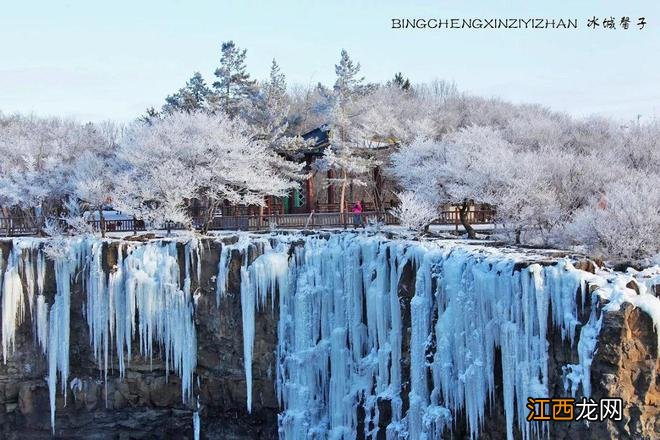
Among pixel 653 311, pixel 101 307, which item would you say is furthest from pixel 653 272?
pixel 101 307

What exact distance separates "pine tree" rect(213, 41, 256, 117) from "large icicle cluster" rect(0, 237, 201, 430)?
16257mm

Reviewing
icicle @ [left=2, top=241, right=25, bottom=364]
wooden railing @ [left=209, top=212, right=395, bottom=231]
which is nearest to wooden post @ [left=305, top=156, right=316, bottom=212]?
wooden railing @ [left=209, top=212, right=395, bottom=231]

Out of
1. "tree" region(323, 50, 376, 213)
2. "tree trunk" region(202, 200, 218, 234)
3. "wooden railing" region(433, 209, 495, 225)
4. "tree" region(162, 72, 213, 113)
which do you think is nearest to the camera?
"tree trunk" region(202, 200, 218, 234)

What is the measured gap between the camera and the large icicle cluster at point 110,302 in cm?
2497

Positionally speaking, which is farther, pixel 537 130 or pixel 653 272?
pixel 537 130

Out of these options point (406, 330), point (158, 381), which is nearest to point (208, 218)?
point (158, 381)

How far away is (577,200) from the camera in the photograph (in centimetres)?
2608

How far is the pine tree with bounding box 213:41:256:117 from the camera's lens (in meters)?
40.0

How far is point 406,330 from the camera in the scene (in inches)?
798

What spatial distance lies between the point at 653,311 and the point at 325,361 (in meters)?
12.1

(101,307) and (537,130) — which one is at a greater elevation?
(537,130)

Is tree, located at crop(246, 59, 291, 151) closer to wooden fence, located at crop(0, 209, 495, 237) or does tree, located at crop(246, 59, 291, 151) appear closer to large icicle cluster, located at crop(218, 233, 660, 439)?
wooden fence, located at crop(0, 209, 495, 237)

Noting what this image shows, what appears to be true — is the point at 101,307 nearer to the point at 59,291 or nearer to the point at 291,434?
the point at 59,291

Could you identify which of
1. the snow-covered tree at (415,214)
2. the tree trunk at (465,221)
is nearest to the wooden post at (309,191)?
the snow-covered tree at (415,214)
